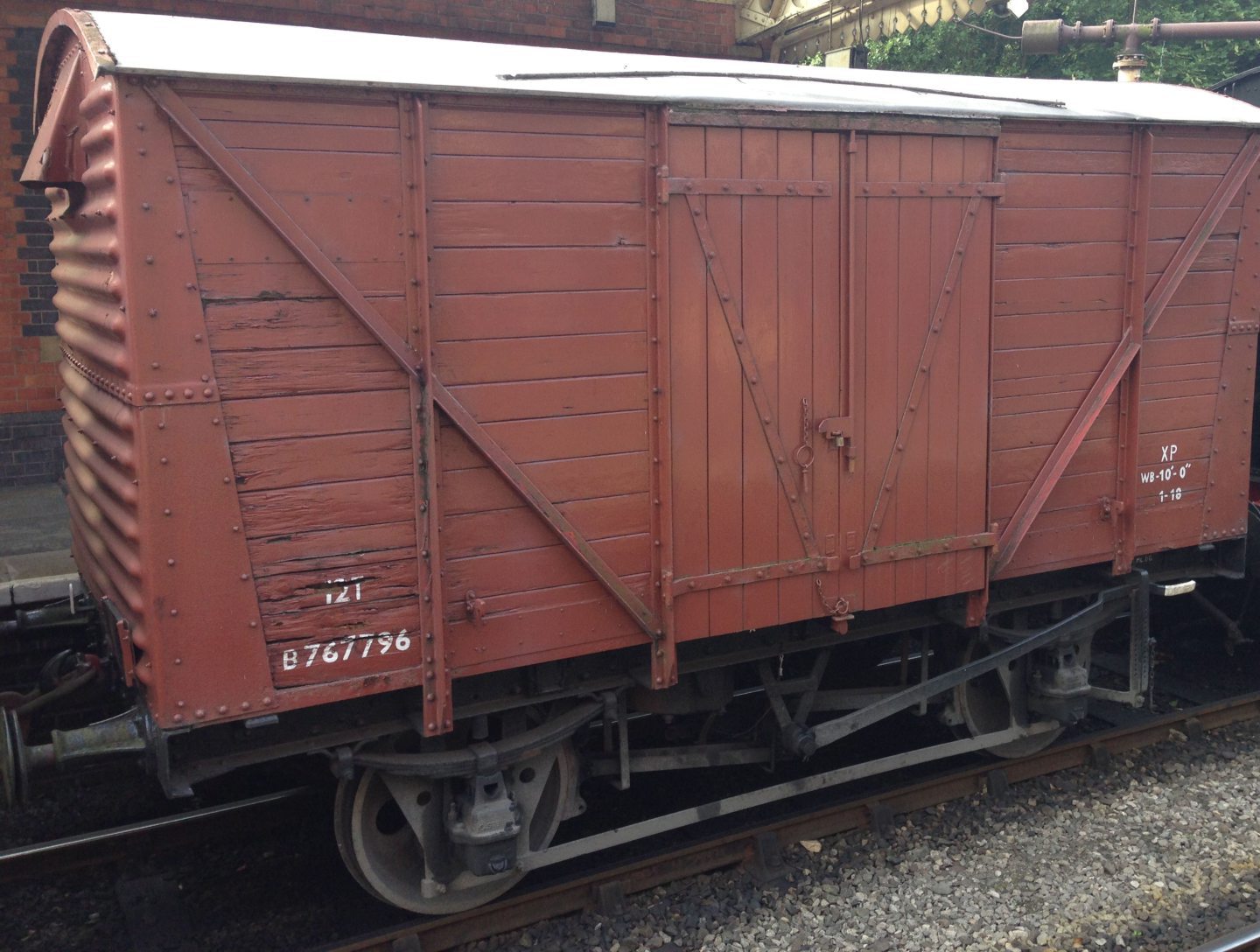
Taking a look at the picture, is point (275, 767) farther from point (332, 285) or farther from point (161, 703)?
point (332, 285)

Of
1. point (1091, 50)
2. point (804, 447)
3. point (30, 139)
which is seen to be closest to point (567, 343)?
point (804, 447)

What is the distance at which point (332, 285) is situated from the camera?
3883 mm

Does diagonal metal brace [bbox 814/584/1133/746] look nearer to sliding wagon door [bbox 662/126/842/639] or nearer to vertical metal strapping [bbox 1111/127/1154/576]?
vertical metal strapping [bbox 1111/127/1154/576]

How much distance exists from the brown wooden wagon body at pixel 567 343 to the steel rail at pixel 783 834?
1072 millimetres

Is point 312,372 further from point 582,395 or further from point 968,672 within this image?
point 968,672

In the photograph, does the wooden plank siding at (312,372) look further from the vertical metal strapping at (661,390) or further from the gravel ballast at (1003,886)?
the gravel ballast at (1003,886)

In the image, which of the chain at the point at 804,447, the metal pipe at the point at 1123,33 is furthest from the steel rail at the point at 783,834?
the metal pipe at the point at 1123,33

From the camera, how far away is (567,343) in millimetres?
4391

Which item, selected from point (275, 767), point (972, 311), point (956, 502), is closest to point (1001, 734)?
point (956, 502)

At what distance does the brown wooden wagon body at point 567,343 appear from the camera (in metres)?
3.78

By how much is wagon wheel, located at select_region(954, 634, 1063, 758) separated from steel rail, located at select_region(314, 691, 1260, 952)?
0.13 meters

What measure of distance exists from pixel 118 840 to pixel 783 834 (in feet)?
10.8

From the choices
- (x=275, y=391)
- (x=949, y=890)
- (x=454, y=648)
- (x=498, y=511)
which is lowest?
(x=949, y=890)

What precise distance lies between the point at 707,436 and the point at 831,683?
8.75 ft
